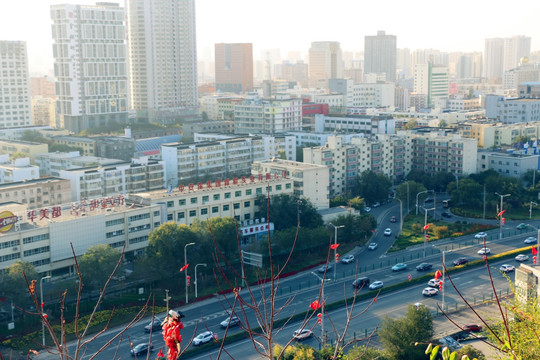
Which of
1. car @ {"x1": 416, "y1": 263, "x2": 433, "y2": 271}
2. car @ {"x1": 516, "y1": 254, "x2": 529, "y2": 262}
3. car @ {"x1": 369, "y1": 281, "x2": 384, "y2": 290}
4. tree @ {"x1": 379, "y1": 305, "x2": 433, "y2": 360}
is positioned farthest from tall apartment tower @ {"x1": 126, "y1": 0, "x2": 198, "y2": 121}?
tree @ {"x1": 379, "y1": 305, "x2": 433, "y2": 360}

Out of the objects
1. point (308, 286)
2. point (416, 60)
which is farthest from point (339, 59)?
point (308, 286)

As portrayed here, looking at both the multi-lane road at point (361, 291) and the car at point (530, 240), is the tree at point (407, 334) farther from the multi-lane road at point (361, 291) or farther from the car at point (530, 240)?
the car at point (530, 240)

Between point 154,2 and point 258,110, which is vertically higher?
point 154,2

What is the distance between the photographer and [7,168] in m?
28.2

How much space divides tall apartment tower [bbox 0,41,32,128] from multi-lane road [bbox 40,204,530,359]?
1359 inches

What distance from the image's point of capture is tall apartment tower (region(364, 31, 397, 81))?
96.4 metres

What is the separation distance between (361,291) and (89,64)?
110 ft

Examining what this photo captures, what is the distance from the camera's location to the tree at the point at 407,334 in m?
13.5

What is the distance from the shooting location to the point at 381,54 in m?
96.9

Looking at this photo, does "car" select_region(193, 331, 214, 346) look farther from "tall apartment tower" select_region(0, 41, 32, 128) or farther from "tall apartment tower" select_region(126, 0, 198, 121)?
"tall apartment tower" select_region(126, 0, 198, 121)

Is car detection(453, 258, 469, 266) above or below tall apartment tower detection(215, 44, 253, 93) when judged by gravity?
below

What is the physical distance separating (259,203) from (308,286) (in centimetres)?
603

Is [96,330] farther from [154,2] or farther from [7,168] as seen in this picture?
[154,2]

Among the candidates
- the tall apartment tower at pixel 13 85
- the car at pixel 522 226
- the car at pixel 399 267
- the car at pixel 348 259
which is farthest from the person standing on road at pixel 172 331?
the tall apartment tower at pixel 13 85
